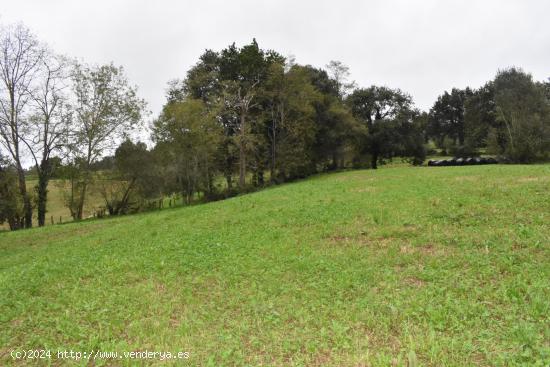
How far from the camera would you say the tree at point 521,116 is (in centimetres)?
3669

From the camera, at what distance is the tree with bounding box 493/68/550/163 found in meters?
36.7

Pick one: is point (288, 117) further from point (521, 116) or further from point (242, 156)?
point (521, 116)

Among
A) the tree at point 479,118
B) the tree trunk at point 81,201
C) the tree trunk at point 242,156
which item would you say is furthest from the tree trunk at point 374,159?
the tree trunk at point 81,201

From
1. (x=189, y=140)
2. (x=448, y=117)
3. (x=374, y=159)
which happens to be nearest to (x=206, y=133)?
(x=189, y=140)

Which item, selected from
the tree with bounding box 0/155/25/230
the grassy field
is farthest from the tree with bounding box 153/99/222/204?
the grassy field

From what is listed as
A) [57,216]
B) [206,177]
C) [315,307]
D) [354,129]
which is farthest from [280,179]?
[315,307]

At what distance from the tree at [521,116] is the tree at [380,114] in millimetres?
11012

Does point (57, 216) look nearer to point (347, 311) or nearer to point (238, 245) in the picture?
point (238, 245)

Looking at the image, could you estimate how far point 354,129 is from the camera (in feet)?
121

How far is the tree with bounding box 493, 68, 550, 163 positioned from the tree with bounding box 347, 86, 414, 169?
1101 cm

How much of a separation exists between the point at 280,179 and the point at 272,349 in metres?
30.5

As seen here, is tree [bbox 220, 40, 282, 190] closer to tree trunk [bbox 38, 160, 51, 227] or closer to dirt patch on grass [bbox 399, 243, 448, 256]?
tree trunk [bbox 38, 160, 51, 227]

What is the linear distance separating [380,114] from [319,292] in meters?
42.1

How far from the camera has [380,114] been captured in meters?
44.4
